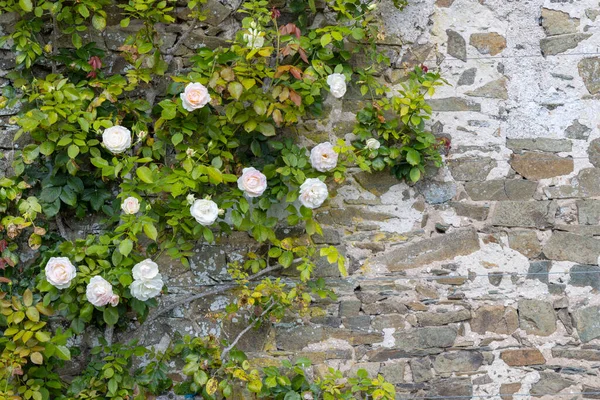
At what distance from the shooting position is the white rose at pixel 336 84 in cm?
281

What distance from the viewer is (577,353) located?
120 inches

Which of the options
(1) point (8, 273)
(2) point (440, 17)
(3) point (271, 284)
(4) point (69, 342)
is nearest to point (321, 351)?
(3) point (271, 284)

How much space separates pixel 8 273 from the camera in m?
2.83

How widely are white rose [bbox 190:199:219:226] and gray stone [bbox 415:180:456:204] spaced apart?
A: 0.96 meters

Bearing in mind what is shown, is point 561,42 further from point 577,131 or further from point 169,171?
point 169,171

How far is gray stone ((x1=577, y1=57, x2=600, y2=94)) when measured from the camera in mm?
3041

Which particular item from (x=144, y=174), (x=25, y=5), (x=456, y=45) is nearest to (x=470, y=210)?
(x=456, y=45)

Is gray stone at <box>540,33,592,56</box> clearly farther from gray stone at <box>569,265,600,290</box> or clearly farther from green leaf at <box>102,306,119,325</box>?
green leaf at <box>102,306,119,325</box>

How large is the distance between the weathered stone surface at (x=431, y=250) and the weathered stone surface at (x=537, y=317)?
1.15ft

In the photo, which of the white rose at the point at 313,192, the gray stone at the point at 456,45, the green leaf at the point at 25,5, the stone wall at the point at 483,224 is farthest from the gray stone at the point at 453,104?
the green leaf at the point at 25,5

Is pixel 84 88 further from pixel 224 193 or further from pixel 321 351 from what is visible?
pixel 321 351

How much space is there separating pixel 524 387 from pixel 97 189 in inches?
82.7

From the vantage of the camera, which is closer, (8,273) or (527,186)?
(8,273)

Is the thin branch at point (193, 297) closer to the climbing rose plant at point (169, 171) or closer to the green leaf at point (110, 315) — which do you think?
the climbing rose plant at point (169, 171)
